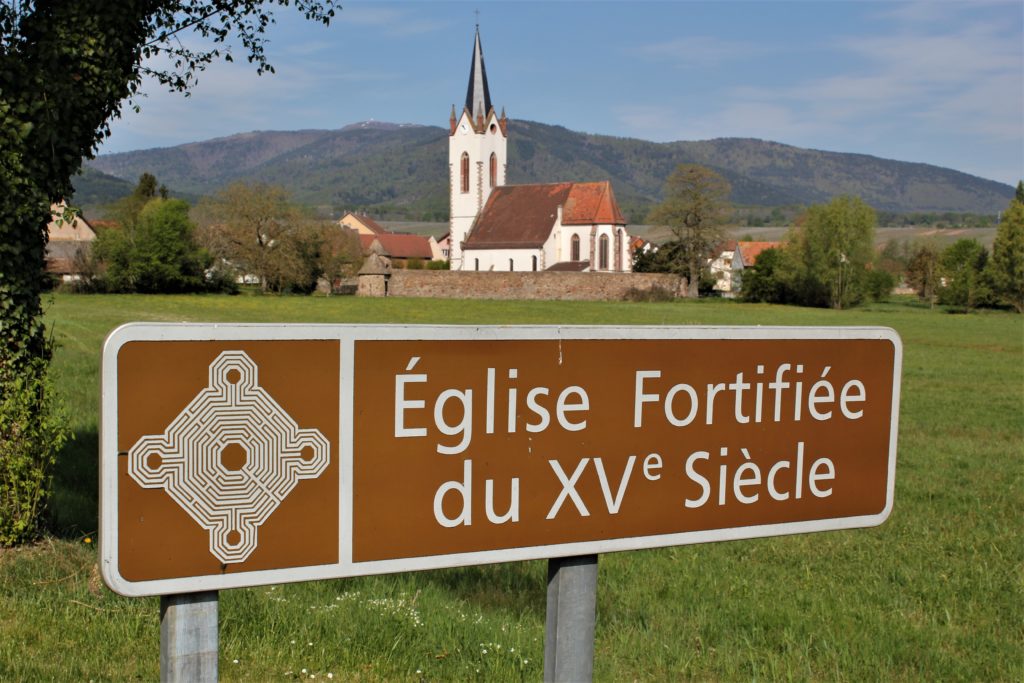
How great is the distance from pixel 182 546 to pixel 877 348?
5.25 ft

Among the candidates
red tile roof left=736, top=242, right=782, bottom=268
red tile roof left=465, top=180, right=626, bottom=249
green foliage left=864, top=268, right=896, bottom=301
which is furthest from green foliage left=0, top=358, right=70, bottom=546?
red tile roof left=736, top=242, right=782, bottom=268

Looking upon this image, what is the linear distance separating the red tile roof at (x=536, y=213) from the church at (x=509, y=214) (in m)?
0.09

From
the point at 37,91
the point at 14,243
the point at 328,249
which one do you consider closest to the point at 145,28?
the point at 37,91

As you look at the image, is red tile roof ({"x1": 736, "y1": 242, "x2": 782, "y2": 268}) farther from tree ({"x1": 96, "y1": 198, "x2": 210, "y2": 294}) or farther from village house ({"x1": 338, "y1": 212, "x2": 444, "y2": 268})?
tree ({"x1": 96, "y1": 198, "x2": 210, "y2": 294})

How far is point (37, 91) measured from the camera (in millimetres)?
6062

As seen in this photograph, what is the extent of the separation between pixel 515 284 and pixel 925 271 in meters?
42.7

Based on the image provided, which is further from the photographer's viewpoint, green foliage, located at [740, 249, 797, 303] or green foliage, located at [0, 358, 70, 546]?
green foliage, located at [740, 249, 797, 303]

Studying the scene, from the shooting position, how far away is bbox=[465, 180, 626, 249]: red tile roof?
328 feet

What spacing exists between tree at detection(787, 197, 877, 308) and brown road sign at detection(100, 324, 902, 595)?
77582mm

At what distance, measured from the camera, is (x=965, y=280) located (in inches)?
2970

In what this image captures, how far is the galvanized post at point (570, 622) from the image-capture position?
6.54 feet

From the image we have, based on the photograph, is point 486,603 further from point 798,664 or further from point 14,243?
point 14,243

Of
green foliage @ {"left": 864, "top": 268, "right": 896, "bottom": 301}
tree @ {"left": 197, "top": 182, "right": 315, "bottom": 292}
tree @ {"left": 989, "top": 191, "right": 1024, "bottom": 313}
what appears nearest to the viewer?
tree @ {"left": 989, "top": 191, "right": 1024, "bottom": 313}

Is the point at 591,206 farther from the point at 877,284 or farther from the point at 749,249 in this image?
the point at 749,249
